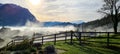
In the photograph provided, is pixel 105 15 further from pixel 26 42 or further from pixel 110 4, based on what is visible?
pixel 26 42

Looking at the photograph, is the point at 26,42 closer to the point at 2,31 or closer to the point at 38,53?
the point at 38,53

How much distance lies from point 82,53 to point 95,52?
1.75 m

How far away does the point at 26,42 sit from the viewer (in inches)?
965

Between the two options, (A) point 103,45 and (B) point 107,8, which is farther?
(B) point 107,8

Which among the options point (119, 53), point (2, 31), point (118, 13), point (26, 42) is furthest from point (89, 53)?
point (2, 31)

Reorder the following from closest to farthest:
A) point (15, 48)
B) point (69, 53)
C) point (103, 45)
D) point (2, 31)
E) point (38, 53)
Answer: point (38, 53) → point (69, 53) → point (15, 48) → point (103, 45) → point (2, 31)

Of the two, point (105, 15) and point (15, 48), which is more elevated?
point (105, 15)

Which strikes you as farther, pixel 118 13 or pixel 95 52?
pixel 118 13

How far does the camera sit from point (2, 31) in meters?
148

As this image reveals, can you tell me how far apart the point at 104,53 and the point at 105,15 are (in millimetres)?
53339

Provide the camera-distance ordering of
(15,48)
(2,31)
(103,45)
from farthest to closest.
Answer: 1. (2,31)
2. (103,45)
3. (15,48)

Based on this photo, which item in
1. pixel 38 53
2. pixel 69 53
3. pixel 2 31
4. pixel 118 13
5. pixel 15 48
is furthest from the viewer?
pixel 2 31

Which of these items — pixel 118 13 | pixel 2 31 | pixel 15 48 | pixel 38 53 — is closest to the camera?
pixel 38 53

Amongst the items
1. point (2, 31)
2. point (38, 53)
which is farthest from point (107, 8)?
point (2, 31)
